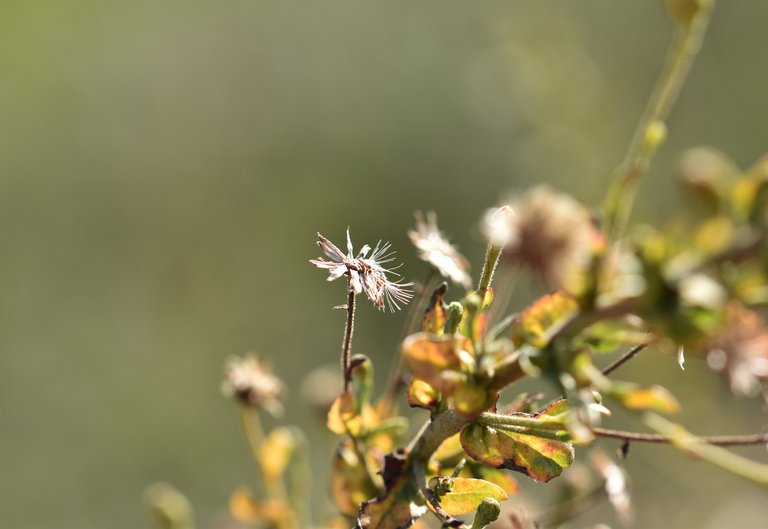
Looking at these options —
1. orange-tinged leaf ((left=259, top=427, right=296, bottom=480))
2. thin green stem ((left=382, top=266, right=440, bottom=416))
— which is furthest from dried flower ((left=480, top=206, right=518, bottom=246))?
orange-tinged leaf ((left=259, top=427, right=296, bottom=480))

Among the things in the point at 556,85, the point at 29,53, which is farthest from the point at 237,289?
the point at 556,85

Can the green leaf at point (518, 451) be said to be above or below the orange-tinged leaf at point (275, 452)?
below

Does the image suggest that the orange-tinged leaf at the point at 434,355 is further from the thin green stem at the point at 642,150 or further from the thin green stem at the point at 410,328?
the thin green stem at the point at 410,328

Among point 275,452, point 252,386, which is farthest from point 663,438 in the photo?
point 252,386

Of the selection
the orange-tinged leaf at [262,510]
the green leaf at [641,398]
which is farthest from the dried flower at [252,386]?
the green leaf at [641,398]

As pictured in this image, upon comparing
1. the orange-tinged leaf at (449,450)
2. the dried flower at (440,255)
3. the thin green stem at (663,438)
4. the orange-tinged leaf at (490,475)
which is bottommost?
the thin green stem at (663,438)

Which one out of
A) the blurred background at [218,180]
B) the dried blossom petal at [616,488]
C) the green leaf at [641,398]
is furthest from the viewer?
the blurred background at [218,180]

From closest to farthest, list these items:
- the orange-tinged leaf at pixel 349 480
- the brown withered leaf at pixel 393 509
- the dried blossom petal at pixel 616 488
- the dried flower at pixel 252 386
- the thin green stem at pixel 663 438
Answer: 1. the thin green stem at pixel 663 438
2. the brown withered leaf at pixel 393 509
3. the dried blossom petal at pixel 616 488
4. the orange-tinged leaf at pixel 349 480
5. the dried flower at pixel 252 386
